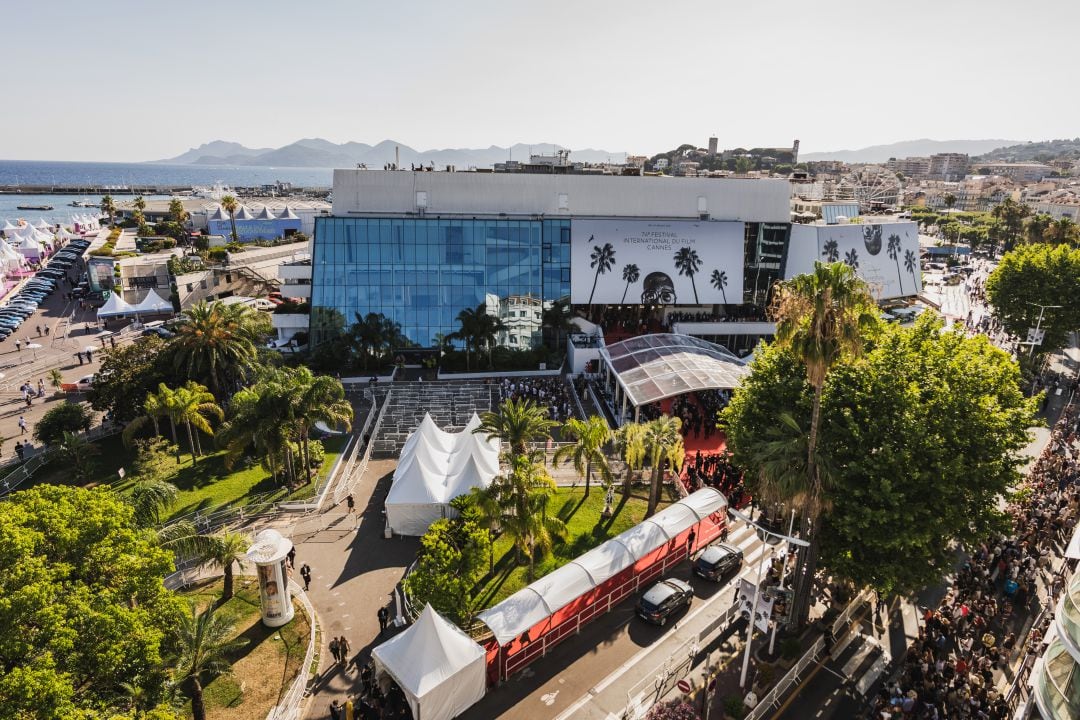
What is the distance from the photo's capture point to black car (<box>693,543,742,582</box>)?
25.0m

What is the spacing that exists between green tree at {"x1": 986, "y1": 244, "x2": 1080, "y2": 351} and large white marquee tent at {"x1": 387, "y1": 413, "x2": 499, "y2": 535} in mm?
47887

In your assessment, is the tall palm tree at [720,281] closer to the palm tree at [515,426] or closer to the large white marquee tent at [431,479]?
the palm tree at [515,426]

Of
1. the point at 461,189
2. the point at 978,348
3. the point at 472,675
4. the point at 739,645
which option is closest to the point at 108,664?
the point at 472,675

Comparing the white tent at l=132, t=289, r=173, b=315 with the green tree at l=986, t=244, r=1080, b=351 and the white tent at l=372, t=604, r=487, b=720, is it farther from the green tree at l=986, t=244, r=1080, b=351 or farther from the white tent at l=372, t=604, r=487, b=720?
the green tree at l=986, t=244, r=1080, b=351

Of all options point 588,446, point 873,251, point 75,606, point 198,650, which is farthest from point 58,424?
point 873,251

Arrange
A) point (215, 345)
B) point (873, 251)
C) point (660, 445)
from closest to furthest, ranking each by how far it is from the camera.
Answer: point (660, 445) < point (215, 345) < point (873, 251)

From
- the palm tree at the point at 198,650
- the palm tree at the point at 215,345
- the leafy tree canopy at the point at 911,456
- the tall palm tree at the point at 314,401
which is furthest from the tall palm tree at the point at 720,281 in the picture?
the palm tree at the point at 198,650

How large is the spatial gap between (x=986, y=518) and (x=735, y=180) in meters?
48.4

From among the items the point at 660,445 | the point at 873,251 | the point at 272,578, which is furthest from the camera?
the point at 873,251

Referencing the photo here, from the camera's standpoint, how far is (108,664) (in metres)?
13.0

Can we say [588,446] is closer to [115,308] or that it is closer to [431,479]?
[431,479]

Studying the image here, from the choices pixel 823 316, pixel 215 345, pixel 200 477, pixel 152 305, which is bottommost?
pixel 200 477

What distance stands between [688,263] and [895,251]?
27134mm

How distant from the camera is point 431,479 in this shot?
2845 cm
